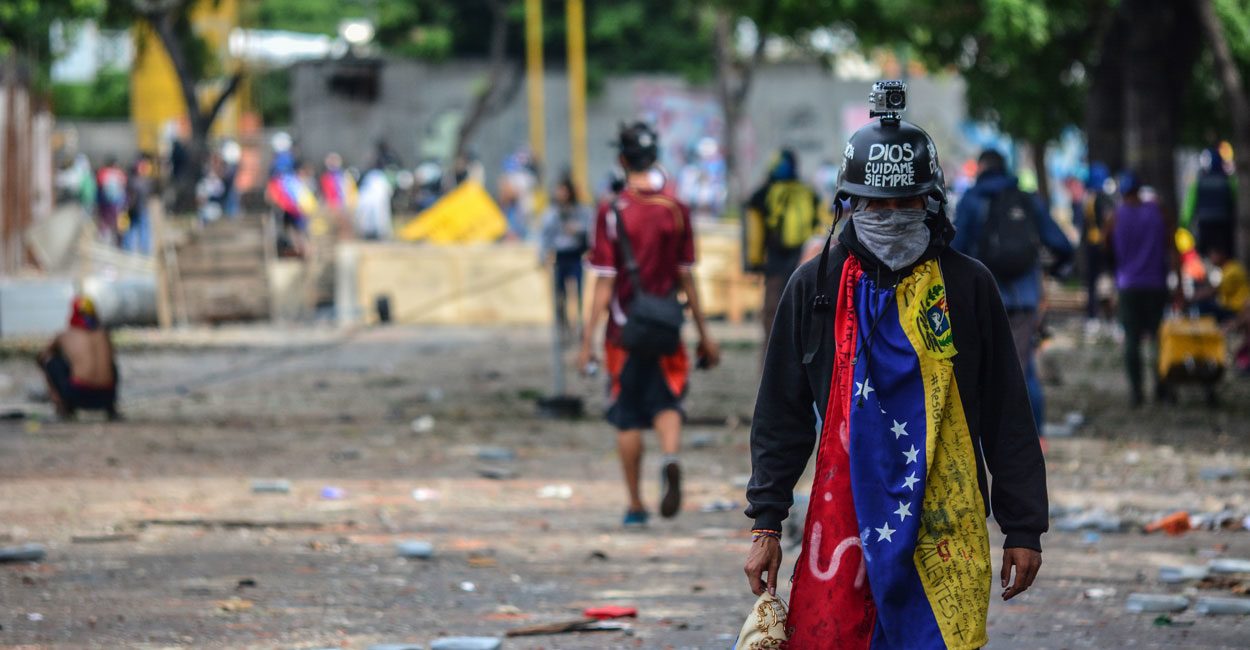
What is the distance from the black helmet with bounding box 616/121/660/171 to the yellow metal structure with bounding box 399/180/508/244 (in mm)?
17595

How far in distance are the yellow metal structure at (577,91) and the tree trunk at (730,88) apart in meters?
3.30

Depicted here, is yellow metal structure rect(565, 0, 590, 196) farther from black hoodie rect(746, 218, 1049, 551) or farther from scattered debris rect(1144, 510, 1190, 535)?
black hoodie rect(746, 218, 1049, 551)

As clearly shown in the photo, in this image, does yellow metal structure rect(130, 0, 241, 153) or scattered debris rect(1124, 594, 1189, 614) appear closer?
scattered debris rect(1124, 594, 1189, 614)

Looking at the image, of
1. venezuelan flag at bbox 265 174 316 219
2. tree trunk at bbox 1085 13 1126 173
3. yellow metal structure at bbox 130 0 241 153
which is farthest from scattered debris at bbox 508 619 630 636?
yellow metal structure at bbox 130 0 241 153

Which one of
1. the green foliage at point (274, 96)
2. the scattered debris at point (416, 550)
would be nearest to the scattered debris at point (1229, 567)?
the scattered debris at point (416, 550)

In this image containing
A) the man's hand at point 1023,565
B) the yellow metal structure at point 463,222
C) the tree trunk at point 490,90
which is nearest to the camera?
the man's hand at point 1023,565

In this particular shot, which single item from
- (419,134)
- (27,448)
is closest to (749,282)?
(27,448)

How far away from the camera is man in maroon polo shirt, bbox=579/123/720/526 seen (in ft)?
28.7

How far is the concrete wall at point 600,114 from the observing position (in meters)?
45.8

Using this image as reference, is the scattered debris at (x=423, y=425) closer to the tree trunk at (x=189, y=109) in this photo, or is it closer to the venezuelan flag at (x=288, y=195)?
the venezuelan flag at (x=288, y=195)

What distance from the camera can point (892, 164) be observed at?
12.9 feet

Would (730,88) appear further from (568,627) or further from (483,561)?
(568,627)

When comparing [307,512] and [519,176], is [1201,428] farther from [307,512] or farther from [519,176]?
[519,176]

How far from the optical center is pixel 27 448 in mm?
12133
